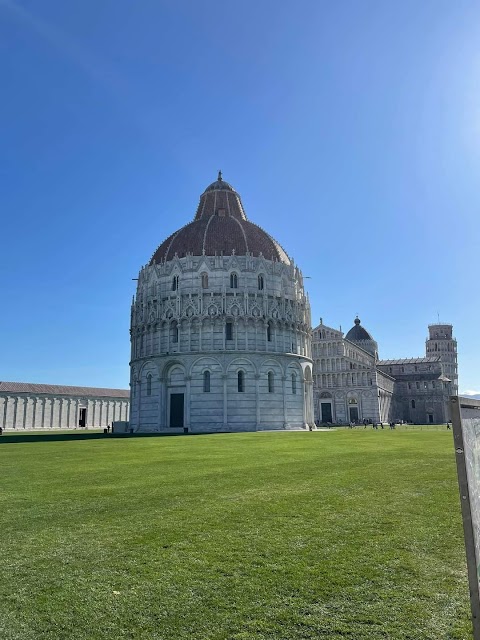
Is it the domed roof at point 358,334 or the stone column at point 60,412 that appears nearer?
the stone column at point 60,412

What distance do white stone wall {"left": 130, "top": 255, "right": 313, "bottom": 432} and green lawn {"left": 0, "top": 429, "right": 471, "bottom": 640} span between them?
44.2m

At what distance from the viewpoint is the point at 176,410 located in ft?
198

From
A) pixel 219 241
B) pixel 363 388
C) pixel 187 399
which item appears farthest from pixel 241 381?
pixel 363 388

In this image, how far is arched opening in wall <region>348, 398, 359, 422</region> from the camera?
342 ft

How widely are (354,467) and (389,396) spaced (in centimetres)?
10341

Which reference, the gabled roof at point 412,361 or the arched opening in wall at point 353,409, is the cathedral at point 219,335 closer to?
the arched opening in wall at point 353,409

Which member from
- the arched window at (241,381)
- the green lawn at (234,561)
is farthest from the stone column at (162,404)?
the green lawn at (234,561)

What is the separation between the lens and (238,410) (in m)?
58.7

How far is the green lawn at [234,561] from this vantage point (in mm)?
5770

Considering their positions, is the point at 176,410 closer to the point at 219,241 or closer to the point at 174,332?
the point at 174,332

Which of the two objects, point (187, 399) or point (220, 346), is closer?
point (187, 399)

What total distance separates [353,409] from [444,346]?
59.7 meters

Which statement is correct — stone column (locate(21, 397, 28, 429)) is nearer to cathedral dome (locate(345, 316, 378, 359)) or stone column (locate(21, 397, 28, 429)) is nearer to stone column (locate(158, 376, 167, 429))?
stone column (locate(158, 376, 167, 429))

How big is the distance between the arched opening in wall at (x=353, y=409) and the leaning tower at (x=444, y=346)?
176 feet
